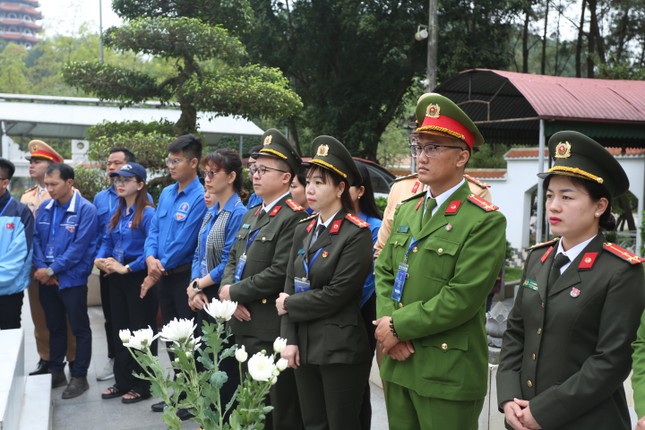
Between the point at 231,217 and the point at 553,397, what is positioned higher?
the point at 231,217

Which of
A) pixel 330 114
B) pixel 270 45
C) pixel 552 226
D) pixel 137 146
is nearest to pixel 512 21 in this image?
pixel 330 114

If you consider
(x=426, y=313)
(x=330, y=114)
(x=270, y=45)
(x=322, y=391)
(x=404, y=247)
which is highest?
(x=270, y=45)

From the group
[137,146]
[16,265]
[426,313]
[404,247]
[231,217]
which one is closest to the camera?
[426,313]

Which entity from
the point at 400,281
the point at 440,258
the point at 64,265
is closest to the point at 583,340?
the point at 440,258

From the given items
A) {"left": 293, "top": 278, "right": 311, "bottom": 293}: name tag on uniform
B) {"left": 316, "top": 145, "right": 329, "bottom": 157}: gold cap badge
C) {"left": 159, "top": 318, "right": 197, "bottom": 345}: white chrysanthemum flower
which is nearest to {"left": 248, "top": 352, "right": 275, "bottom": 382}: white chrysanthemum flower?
{"left": 159, "top": 318, "right": 197, "bottom": 345}: white chrysanthemum flower

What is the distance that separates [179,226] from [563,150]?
272cm

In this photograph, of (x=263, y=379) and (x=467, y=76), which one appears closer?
(x=263, y=379)

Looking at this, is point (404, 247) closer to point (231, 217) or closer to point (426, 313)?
point (426, 313)

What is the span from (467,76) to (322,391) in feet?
23.1

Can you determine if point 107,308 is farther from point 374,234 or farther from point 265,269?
point 374,234

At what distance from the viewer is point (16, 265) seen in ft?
14.8

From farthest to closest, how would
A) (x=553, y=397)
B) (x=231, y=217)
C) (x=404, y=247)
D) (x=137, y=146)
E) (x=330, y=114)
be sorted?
(x=330, y=114) → (x=137, y=146) → (x=231, y=217) → (x=404, y=247) → (x=553, y=397)

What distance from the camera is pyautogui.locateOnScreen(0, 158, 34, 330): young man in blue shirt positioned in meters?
4.50

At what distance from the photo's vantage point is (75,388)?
183 inches
